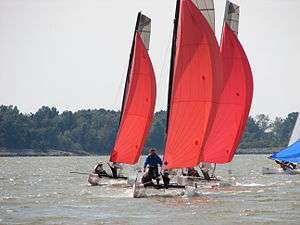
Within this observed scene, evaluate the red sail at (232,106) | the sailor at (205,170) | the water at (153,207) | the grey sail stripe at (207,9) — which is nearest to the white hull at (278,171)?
the red sail at (232,106)

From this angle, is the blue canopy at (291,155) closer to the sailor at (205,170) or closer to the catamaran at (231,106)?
the catamaran at (231,106)

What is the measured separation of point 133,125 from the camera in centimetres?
5106

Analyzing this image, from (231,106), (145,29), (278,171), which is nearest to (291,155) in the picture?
(278,171)

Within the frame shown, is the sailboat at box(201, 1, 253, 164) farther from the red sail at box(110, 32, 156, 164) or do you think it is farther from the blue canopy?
the blue canopy

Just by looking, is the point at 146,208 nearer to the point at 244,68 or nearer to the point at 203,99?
the point at 203,99

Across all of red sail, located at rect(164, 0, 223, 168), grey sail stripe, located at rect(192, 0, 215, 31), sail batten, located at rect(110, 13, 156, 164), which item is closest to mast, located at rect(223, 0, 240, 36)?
sail batten, located at rect(110, 13, 156, 164)

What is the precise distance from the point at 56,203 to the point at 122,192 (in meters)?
5.16

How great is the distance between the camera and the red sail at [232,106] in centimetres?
4981

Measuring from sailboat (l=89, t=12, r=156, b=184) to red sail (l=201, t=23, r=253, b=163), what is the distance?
3848mm

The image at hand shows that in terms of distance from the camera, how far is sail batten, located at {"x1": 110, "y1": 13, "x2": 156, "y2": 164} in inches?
2008

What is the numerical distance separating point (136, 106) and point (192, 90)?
40.9 ft

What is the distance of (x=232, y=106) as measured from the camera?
5009cm

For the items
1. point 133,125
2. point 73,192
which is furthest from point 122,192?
point 133,125

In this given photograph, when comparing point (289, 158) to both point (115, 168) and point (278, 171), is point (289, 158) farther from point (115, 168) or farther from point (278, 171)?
point (115, 168)
